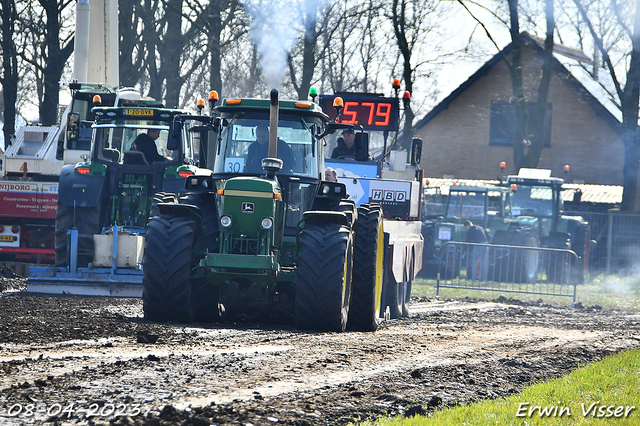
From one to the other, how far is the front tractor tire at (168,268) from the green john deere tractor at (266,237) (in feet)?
0.03

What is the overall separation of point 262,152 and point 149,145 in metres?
5.25

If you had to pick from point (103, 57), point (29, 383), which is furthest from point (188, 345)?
point (103, 57)

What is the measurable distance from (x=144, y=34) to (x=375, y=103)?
16765 millimetres

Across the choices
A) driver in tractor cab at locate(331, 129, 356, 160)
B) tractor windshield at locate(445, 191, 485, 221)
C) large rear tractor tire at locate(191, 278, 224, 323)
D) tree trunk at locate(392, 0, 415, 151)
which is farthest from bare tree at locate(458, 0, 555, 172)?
large rear tractor tire at locate(191, 278, 224, 323)

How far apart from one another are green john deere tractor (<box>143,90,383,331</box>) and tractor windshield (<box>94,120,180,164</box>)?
4.26m

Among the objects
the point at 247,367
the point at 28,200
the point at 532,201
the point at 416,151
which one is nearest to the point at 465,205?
the point at 532,201

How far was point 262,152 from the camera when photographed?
977 centimetres

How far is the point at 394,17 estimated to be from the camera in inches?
1209

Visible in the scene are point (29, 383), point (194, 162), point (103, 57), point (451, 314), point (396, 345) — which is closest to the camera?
point (29, 383)

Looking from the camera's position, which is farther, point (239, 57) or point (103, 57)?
point (239, 57)

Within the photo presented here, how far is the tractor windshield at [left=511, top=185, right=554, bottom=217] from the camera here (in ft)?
79.8

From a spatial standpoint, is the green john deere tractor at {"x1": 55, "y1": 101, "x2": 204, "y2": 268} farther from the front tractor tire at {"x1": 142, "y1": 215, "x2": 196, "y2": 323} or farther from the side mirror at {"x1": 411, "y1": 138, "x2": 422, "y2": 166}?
the front tractor tire at {"x1": 142, "y1": 215, "x2": 196, "y2": 323}

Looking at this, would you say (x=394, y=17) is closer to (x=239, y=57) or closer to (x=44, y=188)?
(x=239, y=57)

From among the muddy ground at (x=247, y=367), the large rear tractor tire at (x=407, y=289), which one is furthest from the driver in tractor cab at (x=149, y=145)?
the large rear tractor tire at (x=407, y=289)
